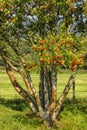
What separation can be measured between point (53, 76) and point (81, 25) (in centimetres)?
268

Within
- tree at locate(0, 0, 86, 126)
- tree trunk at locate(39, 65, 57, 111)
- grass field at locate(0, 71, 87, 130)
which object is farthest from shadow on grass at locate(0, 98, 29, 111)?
tree at locate(0, 0, 86, 126)

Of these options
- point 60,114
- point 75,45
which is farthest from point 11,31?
point 60,114

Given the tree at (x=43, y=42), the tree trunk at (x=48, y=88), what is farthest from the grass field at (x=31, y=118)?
the tree trunk at (x=48, y=88)

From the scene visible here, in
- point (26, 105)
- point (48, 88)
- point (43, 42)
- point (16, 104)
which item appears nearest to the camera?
point (43, 42)

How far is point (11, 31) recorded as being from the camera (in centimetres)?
1569

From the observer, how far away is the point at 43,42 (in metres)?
13.3

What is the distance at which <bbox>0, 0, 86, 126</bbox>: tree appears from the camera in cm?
1325

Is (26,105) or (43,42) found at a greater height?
(43,42)

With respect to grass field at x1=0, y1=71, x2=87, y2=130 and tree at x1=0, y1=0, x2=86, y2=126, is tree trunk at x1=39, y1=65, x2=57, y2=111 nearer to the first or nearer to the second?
tree at x1=0, y1=0, x2=86, y2=126

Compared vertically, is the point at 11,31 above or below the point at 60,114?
above

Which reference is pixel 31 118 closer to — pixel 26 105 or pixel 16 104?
pixel 26 105

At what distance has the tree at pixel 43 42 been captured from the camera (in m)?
13.2

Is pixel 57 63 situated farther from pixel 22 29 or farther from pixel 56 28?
pixel 22 29

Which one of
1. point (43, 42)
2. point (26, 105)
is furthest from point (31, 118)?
point (43, 42)
